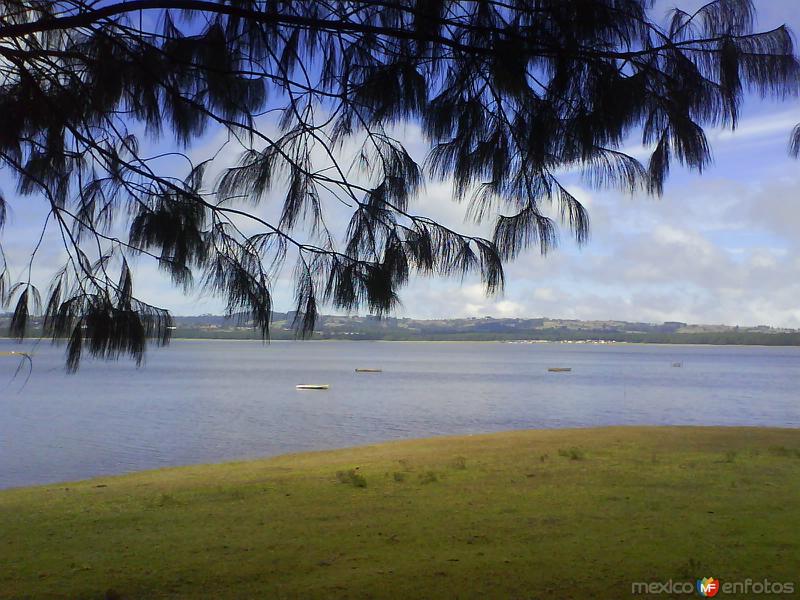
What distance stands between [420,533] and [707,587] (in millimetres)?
2044

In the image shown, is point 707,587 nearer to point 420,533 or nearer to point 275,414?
point 420,533

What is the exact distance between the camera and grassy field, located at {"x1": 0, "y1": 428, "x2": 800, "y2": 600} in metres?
4.32

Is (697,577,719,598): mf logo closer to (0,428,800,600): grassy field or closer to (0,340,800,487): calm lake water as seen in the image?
(0,428,800,600): grassy field

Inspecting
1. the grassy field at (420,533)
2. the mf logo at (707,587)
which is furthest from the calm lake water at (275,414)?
the mf logo at (707,587)

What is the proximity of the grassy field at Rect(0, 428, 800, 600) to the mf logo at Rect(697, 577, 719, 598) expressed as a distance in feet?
0.35

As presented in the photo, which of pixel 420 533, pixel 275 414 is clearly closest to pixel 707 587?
pixel 420 533

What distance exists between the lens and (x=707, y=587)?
404cm

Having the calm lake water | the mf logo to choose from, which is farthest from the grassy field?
the calm lake water

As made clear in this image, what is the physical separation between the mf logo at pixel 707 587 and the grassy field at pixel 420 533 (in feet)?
0.35

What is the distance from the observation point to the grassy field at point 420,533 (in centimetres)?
432

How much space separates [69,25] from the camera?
11.6 ft

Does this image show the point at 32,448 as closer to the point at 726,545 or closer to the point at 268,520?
the point at 268,520

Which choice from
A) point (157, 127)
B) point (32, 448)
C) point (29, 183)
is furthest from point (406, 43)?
point (32, 448)

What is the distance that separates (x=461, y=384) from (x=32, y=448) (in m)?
35.3
